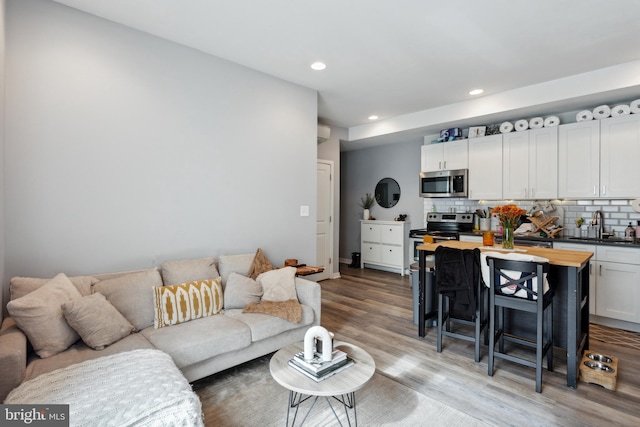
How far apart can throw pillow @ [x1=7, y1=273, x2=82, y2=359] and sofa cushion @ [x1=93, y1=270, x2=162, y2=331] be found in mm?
296

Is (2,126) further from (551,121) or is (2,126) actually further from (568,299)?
(551,121)

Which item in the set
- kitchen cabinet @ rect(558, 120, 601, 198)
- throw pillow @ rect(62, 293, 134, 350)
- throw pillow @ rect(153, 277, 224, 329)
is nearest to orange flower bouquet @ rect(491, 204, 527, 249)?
kitchen cabinet @ rect(558, 120, 601, 198)

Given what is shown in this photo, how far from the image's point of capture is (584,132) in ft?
12.9

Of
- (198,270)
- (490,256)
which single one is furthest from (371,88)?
(198,270)

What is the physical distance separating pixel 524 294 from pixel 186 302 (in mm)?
2564

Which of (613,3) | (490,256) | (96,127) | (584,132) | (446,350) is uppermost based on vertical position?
(613,3)

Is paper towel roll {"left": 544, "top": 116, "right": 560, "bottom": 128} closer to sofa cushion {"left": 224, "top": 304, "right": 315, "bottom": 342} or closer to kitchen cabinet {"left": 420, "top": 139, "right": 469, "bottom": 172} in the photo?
kitchen cabinet {"left": 420, "top": 139, "right": 469, "bottom": 172}

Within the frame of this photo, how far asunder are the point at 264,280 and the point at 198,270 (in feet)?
1.92

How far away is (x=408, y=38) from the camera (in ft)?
9.50

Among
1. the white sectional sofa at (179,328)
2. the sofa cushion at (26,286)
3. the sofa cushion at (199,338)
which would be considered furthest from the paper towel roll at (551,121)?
the sofa cushion at (26,286)

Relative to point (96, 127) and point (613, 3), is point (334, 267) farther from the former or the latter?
point (613, 3)

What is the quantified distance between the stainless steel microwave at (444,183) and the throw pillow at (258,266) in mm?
3270

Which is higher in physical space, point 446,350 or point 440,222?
point 440,222

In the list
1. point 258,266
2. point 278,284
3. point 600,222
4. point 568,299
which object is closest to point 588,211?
point 600,222
